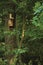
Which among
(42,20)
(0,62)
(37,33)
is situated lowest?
(0,62)

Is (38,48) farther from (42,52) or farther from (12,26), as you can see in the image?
(12,26)

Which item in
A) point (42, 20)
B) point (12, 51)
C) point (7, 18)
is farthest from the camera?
point (7, 18)

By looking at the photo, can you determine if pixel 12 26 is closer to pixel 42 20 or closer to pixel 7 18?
pixel 7 18

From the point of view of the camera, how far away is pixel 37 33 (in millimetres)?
5359

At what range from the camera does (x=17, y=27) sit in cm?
630

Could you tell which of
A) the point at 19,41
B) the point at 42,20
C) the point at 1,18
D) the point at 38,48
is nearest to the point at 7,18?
the point at 1,18

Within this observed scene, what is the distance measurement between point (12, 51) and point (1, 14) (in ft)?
3.11

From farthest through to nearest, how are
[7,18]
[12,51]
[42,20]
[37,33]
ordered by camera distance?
[7,18], [12,51], [37,33], [42,20]

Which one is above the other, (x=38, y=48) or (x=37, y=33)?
(x=37, y=33)

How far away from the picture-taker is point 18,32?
6.14 metres

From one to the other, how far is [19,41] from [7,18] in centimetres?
70

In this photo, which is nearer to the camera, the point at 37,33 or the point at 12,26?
the point at 37,33

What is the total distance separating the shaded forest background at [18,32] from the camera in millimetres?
5855

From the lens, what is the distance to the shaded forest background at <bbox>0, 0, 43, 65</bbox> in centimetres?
586
